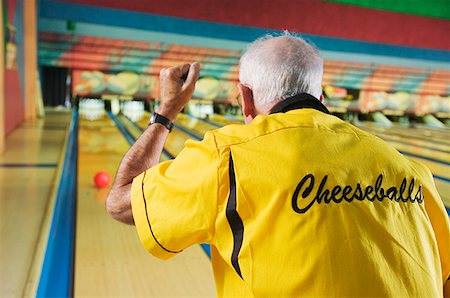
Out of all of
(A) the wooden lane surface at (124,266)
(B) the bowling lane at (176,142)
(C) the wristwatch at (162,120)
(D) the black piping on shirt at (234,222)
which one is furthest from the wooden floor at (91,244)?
(D) the black piping on shirt at (234,222)

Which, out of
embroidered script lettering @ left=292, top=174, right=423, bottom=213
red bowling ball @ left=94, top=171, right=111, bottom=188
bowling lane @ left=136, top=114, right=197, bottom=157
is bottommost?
bowling lane @ left=136, top=114, right=197, bottom=157

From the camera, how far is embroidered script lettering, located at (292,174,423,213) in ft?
2.66

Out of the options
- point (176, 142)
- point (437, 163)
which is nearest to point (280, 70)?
point (437, 163)

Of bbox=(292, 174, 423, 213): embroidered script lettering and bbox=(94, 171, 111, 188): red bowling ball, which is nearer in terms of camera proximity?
bbox=(292, 174, 423, 213): embroidered script lettering

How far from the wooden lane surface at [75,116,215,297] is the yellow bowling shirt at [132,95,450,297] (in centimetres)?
87

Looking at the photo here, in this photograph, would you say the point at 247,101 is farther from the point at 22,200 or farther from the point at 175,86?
the point at 22,200

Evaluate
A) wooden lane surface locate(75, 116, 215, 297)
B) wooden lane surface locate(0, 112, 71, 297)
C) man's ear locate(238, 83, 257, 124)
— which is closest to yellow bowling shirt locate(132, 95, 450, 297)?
man's ear locate(238, 83, 257, 124)

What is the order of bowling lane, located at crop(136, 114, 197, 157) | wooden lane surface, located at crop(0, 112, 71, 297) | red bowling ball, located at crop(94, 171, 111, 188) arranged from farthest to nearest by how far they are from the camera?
bowling lane, located at crop(136, 114, 197, 157) < red bowling ball, located at crop(94, 171, 111, 188) < wooden lane surface, located at crop(0, 112, 71, 297)

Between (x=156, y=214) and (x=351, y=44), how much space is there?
8.71 m

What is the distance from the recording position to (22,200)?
8.87 ft

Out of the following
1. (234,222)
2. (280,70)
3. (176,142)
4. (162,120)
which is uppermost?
(280,70)

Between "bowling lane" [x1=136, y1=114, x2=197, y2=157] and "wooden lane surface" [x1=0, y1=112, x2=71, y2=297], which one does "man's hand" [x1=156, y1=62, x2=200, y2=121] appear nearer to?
"wooden lane surface" [x1=0, y1=112, x2=71, y2=297]

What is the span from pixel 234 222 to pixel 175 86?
1.46 feet

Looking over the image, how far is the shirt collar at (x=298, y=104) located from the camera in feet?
3.07
